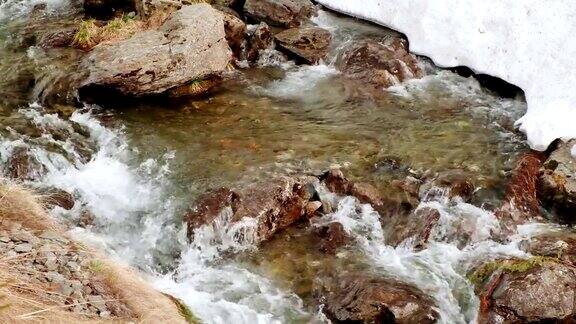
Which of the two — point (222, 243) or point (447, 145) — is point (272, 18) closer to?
point (447, 145)

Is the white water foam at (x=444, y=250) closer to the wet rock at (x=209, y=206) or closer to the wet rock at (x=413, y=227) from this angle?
the wet rock at (x=413, y=227)

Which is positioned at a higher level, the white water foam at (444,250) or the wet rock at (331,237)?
the white water foam at (444,250)

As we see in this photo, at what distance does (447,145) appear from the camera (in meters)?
11.7

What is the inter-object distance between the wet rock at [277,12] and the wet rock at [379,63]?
2.46 m

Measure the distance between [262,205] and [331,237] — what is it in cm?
130

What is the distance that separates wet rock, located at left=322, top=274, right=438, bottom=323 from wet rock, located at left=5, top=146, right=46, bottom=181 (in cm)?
592

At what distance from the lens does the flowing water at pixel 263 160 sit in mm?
9086

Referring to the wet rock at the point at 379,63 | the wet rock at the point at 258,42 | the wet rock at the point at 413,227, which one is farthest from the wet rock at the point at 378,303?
the wet rock at the point at 258,42

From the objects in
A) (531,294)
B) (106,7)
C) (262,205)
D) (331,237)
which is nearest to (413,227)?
(331,237)

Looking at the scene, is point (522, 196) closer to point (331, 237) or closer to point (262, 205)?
point (331, 237)

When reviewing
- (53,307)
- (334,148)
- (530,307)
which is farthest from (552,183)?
(53,307)

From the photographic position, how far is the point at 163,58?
13289mm

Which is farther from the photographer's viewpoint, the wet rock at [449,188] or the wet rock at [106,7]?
the wet rock at [106,7]

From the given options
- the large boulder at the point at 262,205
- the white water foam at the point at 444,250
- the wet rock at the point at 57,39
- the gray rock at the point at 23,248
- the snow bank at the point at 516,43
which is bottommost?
A: the wet rock at the point at 57,39
